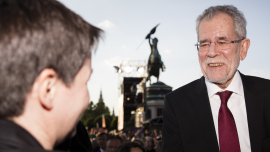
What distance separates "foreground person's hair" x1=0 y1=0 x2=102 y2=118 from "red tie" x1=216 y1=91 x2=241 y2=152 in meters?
1.69

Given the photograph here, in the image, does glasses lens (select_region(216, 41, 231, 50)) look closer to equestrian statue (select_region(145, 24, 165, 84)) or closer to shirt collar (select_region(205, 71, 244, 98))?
shirt collar (select_region(205, 71, 244, 98))

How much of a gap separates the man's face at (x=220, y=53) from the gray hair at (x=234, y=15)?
39mm

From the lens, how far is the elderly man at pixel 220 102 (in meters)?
2.18

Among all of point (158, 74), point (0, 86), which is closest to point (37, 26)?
point (0, 86)

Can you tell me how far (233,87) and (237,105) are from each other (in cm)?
16

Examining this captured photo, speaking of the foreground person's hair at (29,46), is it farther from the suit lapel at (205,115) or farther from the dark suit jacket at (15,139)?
the suit lapel at (205,115)

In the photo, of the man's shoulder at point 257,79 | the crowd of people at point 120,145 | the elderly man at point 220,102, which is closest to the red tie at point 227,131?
the elderly man at point 220,102

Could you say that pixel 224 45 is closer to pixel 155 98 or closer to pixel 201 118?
pixel 201 118

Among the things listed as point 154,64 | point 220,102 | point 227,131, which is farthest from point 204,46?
point 154,64

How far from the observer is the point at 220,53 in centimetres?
233

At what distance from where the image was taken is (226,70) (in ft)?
7.55

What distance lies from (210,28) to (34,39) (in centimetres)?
189

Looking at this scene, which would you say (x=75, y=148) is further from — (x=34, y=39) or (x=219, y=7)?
(x=219, y=7)

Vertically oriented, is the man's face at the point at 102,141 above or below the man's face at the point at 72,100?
below
